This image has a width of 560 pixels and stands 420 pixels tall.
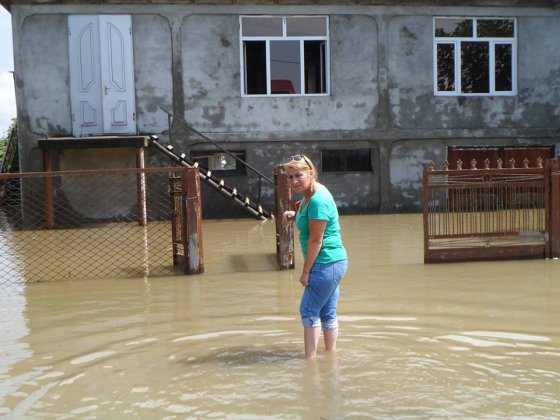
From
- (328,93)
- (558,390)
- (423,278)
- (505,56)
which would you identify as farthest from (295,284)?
(505,56)

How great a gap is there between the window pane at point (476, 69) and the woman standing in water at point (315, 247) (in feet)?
48.3

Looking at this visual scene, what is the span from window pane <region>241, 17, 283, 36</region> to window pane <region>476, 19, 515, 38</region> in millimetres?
5541

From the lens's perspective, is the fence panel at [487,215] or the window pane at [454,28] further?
the window pane at [454,28]

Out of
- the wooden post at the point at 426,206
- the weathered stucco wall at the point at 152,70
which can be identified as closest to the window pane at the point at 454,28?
the weathered stucco wall at the point at 152,70

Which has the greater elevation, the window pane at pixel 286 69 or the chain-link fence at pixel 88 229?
the window pane at pixel 286 69

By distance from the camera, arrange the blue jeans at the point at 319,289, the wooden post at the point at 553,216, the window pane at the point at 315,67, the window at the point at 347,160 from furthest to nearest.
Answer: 1. the window at the point at 347,160
2. the window pane at the point at 315,67
3. the wooden post at the point at 553,216
4. the blue jeans at the point at 319,289

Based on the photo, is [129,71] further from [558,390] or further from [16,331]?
[558,390]

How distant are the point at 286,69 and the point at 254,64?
86 cm

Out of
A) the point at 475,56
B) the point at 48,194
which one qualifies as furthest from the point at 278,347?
the point at 475,56

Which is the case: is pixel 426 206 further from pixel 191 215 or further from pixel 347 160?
pixel 347 160

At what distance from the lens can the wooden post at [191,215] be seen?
8.80 meters

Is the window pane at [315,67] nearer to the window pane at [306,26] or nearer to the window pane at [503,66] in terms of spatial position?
A: the window pane at [306,26]

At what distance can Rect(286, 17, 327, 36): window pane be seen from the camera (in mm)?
17719

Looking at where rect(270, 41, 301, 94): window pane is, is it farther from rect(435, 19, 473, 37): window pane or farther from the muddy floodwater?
the muddy floodwater
